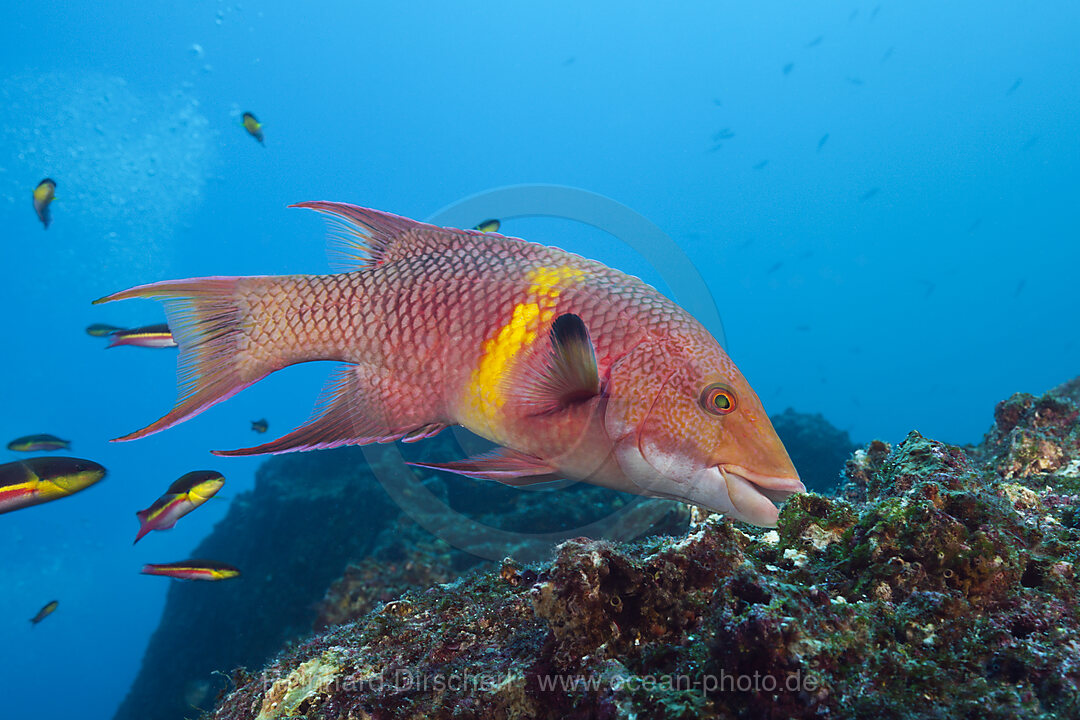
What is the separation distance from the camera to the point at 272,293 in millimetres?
2365

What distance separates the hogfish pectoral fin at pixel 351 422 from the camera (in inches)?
84.8

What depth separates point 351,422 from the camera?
2.24m

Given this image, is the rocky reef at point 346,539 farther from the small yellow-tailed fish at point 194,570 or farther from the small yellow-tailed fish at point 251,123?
the small yellow-tailed fish at point 251,123

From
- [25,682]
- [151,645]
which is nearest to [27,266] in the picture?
[25,682]

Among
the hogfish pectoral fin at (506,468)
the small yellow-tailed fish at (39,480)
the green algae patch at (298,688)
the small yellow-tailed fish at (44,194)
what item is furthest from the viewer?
the small yellow-tailed fish at (44,194)

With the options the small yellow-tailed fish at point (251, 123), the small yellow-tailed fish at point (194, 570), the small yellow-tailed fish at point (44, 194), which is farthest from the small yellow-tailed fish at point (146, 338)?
the small yellow-tailed fish at point (251, 123)

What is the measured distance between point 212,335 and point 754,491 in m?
2.54

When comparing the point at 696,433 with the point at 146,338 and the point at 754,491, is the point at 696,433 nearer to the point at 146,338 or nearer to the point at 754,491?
the point at 754,491

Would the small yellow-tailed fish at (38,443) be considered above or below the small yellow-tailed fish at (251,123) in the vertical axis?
below

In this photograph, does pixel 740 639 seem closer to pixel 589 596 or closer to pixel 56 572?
pixel 589 596

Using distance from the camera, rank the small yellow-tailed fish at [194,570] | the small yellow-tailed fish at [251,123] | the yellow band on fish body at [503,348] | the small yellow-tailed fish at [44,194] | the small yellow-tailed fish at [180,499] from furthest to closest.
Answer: the small yellow-tailed fish at [251,123]
the small yellow-tailed fish at [44,194]
the small yellow-tailed fish at [194,570]
the small yellow-tailed fish at [180,499]
the yellow band on fish body at [503,348]

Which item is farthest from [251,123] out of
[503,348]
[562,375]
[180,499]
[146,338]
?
[562,375]

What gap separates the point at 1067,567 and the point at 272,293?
10.7ft

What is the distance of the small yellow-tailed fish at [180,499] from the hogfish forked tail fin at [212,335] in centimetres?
328
